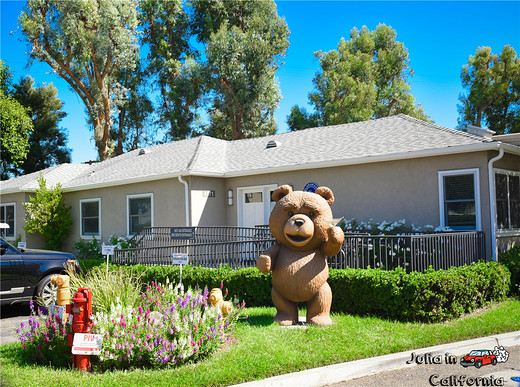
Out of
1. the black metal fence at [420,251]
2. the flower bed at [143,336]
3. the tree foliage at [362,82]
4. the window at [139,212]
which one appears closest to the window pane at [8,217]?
the window at [139,212]

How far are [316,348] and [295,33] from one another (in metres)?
30.4

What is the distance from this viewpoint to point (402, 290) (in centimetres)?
772

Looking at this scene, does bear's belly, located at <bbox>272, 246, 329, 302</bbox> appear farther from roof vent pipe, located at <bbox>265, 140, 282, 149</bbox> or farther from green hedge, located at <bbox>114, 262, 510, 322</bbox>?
roof vent pipe, located at <bbox>265, 140, 282, 149</bbox>

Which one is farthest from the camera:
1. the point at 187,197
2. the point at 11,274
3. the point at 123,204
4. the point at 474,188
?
the point at 123,204

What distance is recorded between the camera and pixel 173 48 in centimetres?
3484

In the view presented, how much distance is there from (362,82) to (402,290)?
2916cm

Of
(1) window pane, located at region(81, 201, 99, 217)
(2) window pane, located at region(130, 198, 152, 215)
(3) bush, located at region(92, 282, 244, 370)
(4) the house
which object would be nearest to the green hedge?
(4) the house

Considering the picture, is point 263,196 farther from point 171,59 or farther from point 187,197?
point 171,59

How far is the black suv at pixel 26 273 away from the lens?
9289mm

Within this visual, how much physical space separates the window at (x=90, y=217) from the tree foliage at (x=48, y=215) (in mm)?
681

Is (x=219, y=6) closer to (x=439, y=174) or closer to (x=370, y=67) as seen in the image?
(x=370, y=67)

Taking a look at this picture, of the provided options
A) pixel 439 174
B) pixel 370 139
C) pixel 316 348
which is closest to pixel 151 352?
pixel 316 348

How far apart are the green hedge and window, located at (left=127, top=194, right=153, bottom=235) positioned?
294 inches


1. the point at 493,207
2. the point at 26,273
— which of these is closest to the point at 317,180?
the point at 493,207
